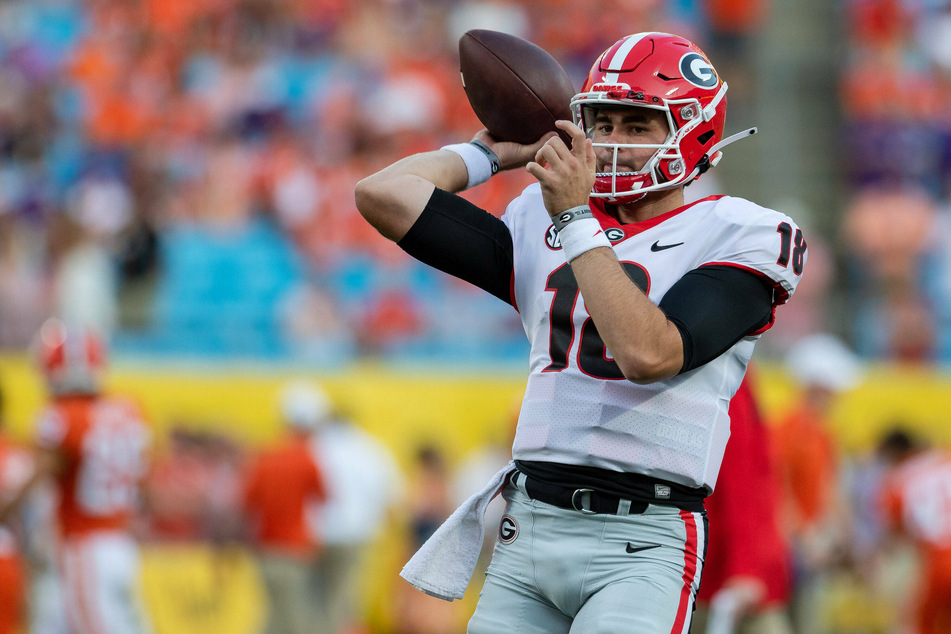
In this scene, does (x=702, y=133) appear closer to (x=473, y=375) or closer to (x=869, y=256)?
(x=473, y=375)

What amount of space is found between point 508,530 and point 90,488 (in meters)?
4.52

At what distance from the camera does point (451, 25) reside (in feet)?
41.9

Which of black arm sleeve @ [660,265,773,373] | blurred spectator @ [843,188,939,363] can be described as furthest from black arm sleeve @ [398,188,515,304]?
blurred spectator @ [843,188,939,363]

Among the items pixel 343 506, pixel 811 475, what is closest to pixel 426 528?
pixel 343 506

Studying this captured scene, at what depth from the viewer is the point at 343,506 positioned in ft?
29.7

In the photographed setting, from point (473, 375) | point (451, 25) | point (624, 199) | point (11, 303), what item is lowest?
point (473, 375)

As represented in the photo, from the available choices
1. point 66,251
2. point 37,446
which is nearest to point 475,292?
point 66,251

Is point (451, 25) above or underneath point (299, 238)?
above

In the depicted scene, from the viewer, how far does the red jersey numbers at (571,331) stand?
2.84m

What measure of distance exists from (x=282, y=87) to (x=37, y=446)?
5875mm

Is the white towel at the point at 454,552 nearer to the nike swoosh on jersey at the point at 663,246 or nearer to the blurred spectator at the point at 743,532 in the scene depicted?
the nike swoosh on jersey at the point at 663,246

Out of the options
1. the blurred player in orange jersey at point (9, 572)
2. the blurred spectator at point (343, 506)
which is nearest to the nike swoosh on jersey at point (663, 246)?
the blurred player in orange jersey at point (9, 572)

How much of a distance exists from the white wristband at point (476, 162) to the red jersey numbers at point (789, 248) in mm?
745

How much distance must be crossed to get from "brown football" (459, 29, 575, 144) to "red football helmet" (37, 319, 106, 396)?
4196mm
